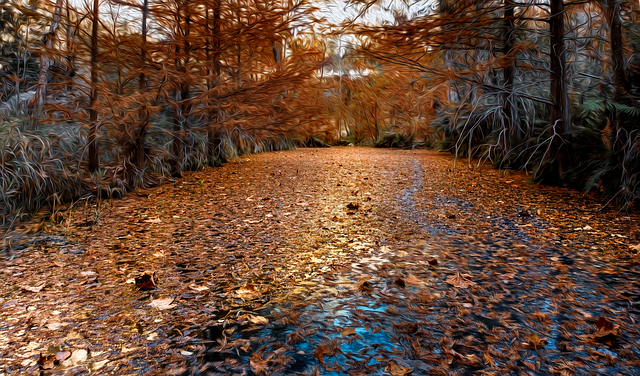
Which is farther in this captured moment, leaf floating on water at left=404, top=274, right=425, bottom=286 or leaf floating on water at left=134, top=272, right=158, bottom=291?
leaf floating on water at left=404, top=274, right=425, bottom=286

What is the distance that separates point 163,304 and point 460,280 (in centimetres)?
195

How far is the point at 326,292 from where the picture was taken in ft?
9.04

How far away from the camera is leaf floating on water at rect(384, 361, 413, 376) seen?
1.85m

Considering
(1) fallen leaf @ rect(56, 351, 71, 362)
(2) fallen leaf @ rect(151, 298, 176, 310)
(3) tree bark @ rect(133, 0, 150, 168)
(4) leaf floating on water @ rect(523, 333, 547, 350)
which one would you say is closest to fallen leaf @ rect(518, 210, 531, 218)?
(4) leaf floating on water @ rect(523, 333, 547, 350)

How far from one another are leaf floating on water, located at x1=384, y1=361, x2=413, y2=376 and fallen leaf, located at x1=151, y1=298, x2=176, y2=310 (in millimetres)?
1334

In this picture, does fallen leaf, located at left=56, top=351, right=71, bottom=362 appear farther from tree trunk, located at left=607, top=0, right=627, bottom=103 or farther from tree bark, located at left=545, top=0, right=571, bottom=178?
tree trunk, located at left=607, top=0, right=627, bottom=103

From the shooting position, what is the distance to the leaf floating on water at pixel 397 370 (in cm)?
185

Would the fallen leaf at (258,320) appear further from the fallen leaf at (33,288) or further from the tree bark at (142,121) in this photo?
the tree bark at (142,121)

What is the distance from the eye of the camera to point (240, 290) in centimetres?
277

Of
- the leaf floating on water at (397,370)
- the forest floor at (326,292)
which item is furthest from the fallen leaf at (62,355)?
the leaf floating on water at (397,370)

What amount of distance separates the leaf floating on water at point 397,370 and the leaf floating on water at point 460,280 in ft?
3.55

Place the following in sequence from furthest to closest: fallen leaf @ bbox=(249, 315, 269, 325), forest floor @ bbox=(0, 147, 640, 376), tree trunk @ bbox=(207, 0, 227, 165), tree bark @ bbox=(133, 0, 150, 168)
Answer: tree trunk @ bbox=(207, 0, 227, 165), tree bark @ bbox=(133, 0, 150, 168), fallen leaf @ bbox=(249, 315, 269, 325), forest floor @ bbox=(0, 147, 640, 376)

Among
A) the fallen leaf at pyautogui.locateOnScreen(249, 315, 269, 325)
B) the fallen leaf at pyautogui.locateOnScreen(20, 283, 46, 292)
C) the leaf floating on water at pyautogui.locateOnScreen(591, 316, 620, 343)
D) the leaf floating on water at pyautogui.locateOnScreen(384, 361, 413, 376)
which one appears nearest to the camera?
the leaf floating on water at pyautogui.locateOnScreen(384, 361, 413, 376)

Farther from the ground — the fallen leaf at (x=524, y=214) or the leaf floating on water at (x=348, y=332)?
the fallen leaf at (x=524, y=214)
